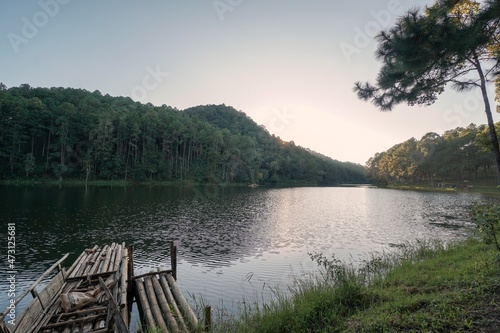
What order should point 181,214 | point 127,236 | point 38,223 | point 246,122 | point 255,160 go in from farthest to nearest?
point 246,122 < point 255,160 < point 181,214 < point 38,223 < point 127,236

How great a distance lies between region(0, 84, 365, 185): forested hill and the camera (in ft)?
232

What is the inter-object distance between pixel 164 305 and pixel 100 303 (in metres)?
2.01

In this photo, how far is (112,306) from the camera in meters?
7.43

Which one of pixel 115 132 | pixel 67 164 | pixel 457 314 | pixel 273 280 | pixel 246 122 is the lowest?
pixel 273 280

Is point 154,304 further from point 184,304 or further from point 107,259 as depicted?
point 107,259

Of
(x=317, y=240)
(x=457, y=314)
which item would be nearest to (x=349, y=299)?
(x=457, y=314)

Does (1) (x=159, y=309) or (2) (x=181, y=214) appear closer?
(1) (x=159, y=309)

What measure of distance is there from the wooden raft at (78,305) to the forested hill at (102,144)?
237 feet

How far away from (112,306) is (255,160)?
123 m

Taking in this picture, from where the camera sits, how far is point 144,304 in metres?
9.52

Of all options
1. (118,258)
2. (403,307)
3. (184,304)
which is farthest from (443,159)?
(184,304)

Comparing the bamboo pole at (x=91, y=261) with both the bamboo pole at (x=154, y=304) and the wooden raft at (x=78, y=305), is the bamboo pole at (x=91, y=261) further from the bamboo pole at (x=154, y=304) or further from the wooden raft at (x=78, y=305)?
the bamboo pole at (x=154, y=304)

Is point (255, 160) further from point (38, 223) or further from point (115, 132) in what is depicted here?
point (38, 223)

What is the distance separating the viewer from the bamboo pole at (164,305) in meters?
7.79
